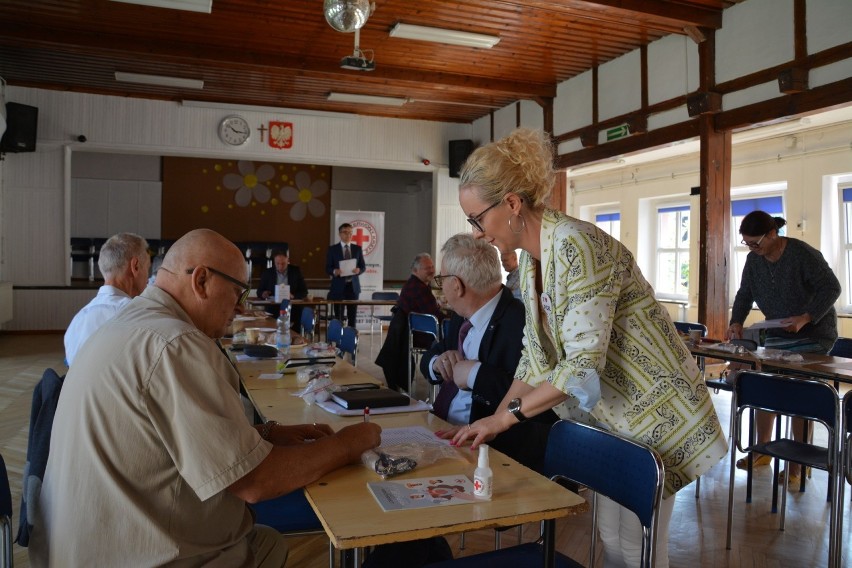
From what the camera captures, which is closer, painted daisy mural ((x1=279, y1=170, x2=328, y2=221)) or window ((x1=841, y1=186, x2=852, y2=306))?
window ((x1=841, y1=186, x2=852, y2=306))

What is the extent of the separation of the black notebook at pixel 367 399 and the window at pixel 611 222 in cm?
1117

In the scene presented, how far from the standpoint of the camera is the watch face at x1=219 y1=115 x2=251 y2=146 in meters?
10.6

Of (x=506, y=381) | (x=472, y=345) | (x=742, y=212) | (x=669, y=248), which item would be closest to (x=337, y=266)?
(x=669, y=248)

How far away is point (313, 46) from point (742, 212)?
7045 mm

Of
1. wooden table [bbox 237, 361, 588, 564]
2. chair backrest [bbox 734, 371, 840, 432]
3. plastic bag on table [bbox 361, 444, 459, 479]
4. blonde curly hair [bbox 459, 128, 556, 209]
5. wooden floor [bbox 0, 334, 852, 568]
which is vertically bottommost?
wooden floor [bbox 0, 334, 852, 568]

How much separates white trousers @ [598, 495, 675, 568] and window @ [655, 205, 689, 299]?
1025 cm

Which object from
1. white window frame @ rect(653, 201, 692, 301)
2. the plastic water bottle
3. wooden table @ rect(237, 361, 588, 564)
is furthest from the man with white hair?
white window frame @ rect(653, 201, 692, 301)

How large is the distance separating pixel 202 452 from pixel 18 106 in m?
10.1

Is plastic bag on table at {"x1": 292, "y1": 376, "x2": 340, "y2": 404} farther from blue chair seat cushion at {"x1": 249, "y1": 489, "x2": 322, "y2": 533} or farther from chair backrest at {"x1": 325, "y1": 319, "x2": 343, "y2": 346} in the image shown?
chair backrest at {"x1": 325, "y1": 319, "x2": 343, "y2": 346}

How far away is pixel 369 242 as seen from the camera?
12.3 metres

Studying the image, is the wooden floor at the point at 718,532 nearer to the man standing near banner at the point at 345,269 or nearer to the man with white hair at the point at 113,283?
the man with white hair at the point at 113,283

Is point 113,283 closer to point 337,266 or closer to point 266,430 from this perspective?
point 266,430

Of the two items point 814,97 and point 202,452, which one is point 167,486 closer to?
point 202,452

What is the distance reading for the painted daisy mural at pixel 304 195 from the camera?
15000 mm
